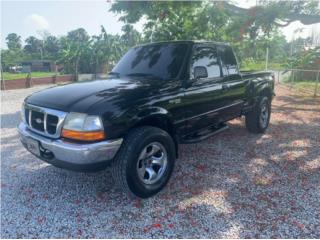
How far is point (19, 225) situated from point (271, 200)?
3.05m

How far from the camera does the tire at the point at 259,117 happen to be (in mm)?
6172

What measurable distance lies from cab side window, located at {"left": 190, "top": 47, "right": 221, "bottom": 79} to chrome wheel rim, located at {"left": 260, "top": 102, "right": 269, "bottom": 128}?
216cm

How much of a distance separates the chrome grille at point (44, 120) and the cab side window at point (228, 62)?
3081 millimetres

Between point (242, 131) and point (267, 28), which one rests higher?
point (267, 28)

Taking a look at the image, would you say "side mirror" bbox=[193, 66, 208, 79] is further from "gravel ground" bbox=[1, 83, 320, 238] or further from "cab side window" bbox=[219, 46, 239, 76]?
"gravel ground" bbox=[1, 83, 320, 238]

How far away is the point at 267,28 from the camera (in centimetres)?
962

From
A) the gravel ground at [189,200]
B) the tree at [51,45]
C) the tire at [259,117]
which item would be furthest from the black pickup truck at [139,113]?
the tree at [51,45]

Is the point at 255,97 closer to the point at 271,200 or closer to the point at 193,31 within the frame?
the point at 271,200

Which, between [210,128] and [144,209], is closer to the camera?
[144,209]

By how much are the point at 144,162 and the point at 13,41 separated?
94009mm

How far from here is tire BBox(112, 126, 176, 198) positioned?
321 centimetres

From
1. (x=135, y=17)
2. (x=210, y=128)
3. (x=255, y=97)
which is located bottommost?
(x=210, y=128)

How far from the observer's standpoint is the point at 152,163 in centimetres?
364

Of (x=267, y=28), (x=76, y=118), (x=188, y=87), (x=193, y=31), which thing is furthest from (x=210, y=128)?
(x=193, y=31)
